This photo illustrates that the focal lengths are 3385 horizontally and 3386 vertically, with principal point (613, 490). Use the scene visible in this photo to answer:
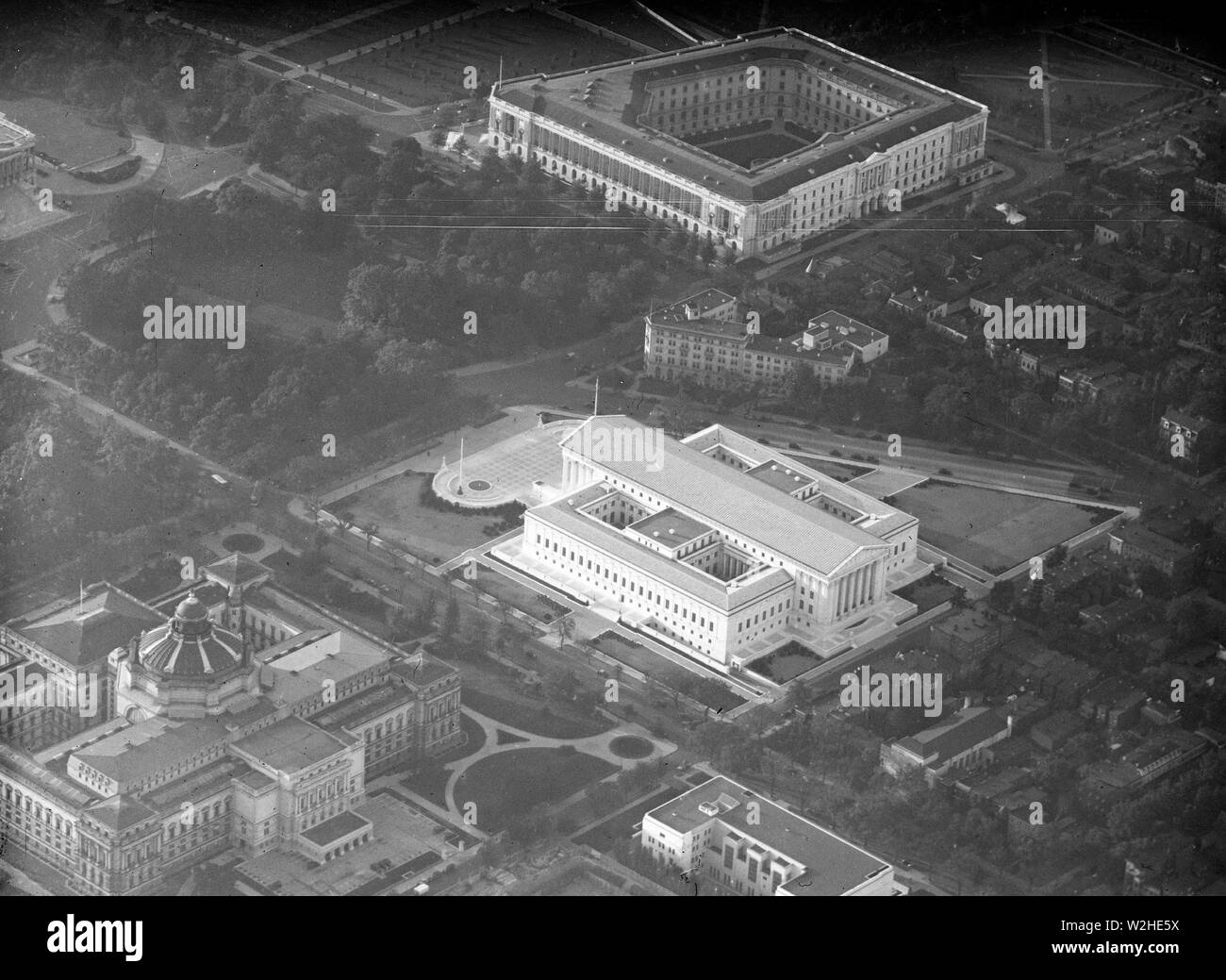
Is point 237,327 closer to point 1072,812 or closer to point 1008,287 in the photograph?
point 1008,287

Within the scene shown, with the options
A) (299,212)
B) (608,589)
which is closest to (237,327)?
(299,212)

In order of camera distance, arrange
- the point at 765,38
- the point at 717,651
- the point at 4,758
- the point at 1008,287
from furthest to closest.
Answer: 1. the point at 765,38
2. the point at 1008,287
3. the point at 717,651
4. the point at 4,758

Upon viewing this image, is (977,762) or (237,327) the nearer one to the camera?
(977,762)

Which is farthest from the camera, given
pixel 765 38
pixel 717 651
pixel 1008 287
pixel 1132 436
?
pixel 765 38

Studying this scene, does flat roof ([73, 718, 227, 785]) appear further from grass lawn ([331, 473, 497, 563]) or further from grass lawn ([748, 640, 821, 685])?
grass lawn ([748, 640, 821, 685])

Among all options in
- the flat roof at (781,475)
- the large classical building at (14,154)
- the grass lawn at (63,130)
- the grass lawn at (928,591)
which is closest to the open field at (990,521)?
the grass lawn at (928,591)
